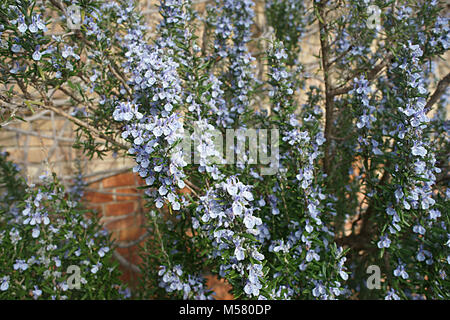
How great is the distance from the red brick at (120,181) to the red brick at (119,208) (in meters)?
0.15

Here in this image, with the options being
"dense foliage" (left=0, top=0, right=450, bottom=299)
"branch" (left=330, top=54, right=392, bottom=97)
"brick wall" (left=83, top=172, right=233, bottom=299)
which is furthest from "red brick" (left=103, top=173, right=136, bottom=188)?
"branch" (left=330, top=54, right=392, bottom=97)

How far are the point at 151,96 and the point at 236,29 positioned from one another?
61 centimetres

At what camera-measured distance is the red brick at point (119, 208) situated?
2.57 meters

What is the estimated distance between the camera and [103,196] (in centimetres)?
256

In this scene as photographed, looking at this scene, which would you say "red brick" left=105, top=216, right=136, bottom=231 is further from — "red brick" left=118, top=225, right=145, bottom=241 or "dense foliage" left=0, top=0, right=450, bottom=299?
"dense foliage" left=0, top=0, right=450, bottom=299

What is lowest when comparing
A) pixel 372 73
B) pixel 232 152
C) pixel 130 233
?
pixel 130 233

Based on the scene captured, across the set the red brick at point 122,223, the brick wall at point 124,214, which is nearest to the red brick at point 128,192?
the brick wall at point 124,214

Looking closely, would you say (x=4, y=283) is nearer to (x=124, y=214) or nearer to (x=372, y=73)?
(x=124, y=214)

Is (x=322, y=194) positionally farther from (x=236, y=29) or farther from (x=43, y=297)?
(x=43, y=297)

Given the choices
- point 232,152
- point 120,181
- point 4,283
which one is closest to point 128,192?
point 120,181

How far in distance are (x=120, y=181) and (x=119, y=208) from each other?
0.21 m

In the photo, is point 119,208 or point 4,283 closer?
point 4,283

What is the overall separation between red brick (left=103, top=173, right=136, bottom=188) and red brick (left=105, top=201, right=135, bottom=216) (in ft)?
0.49

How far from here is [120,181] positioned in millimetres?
2604
